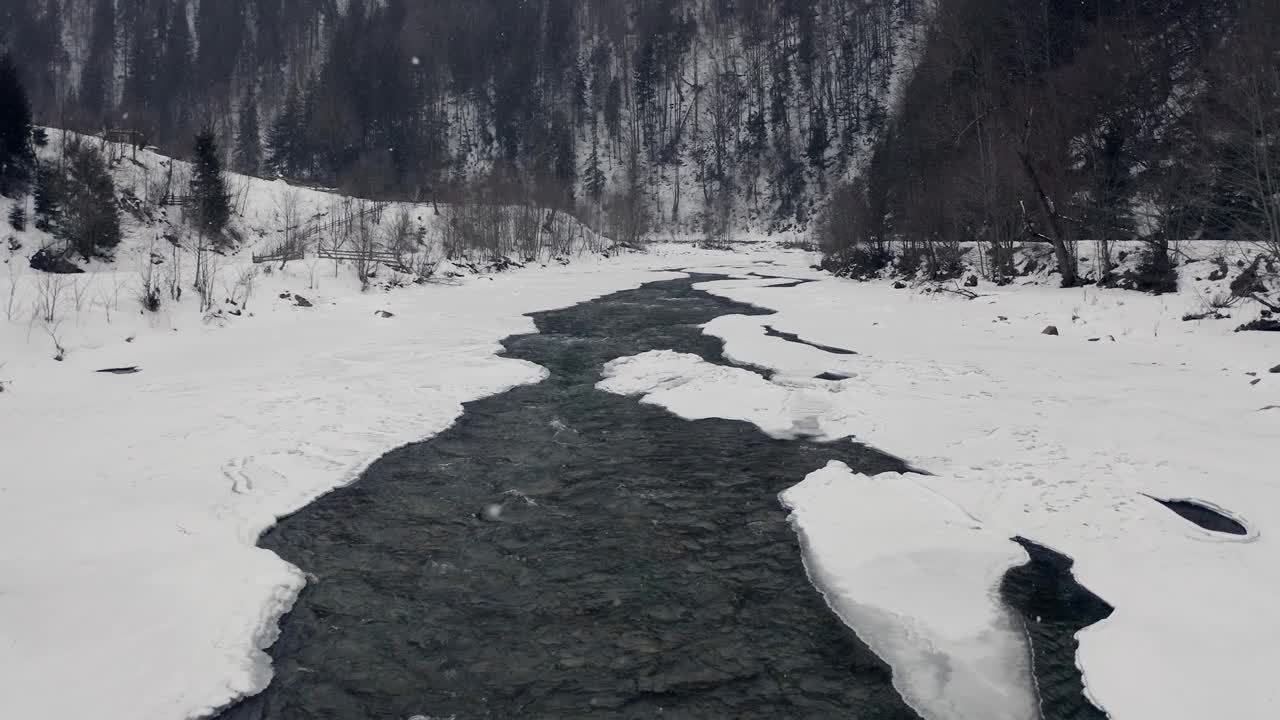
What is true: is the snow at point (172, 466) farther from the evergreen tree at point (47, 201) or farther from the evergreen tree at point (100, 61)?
the evergreen tree at point (100, 61)

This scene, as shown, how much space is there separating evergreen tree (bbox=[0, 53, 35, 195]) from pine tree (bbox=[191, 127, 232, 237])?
6228 millimetres

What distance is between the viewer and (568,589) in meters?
5.17

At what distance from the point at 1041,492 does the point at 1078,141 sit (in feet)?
70.0

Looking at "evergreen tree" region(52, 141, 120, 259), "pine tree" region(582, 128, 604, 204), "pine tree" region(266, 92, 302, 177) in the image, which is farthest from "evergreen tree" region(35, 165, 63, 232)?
"pine tree" region(582, 128, 604, 204)

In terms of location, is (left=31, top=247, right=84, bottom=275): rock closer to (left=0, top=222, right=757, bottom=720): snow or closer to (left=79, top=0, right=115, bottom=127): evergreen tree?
(left=0, top=222, right=757, bottom=720): snow

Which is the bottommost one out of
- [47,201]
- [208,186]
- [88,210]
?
[88,210]

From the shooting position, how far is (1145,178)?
19.4 m

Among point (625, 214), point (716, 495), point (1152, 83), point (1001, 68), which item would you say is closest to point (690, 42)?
point (625, 214)

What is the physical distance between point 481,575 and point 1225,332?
14711 mm

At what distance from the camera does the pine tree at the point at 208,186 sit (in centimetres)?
3303

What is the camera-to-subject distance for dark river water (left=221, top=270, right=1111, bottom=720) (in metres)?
3.99

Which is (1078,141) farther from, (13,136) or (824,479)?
(13,136)

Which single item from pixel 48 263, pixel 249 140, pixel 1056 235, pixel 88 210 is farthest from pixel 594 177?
pixel 1056 235

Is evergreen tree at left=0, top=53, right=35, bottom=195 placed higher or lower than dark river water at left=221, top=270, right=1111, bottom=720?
higher
